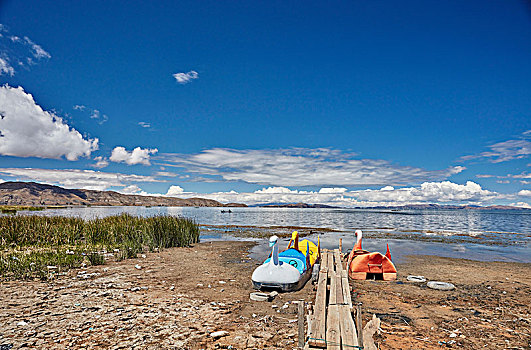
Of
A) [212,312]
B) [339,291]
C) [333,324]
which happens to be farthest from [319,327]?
[212,312]

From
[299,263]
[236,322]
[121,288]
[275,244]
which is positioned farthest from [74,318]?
[299,263]

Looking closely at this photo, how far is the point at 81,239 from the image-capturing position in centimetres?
1859

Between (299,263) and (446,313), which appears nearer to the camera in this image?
(446,313)

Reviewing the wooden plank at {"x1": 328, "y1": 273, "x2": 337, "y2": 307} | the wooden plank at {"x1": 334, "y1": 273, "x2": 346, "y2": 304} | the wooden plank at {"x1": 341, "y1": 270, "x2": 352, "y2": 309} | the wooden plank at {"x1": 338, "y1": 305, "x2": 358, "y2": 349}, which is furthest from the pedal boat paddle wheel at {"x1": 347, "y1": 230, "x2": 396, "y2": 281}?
the wooden plank at {"x1": 338, "y1": 305, "x2": 358, "y2": 349}

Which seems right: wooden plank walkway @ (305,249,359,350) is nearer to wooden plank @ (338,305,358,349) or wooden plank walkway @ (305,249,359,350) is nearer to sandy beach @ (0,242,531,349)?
→ wooden plank @ (338,305,358,349)

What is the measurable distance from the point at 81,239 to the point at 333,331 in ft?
61.9

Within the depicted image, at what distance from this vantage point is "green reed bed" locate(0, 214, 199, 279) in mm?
12633

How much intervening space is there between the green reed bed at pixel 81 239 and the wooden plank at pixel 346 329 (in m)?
10.8

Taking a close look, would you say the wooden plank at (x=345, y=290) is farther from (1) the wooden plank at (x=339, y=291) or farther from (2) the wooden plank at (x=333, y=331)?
(2) the wooden plank at (x=333, y=331)

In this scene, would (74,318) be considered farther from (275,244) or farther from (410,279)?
(410,279)

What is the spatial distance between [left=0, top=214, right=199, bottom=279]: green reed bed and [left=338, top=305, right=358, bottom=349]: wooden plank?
35.4ft

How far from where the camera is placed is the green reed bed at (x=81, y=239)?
12.6 meters

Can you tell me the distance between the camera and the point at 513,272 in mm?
14117

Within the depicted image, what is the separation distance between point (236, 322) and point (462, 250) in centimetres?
2181
